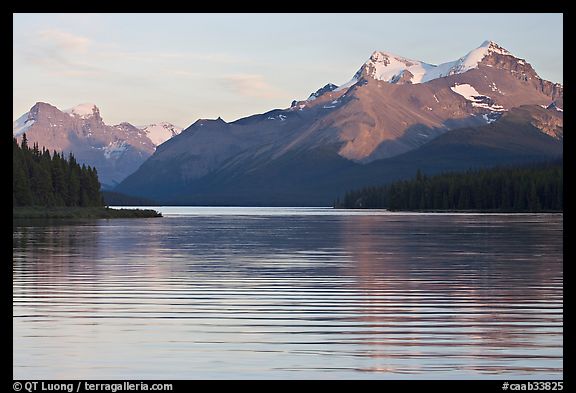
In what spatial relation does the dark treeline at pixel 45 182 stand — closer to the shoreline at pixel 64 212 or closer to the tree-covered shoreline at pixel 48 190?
the tree-covered shoreline at pixel 48 190

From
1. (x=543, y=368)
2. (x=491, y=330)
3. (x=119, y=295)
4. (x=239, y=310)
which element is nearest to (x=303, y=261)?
(x=119, y=295)

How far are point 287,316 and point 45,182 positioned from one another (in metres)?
154

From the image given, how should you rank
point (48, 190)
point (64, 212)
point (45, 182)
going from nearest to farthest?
1. point (64, 212)
2. point (45, 182)
3. point (48, 190)

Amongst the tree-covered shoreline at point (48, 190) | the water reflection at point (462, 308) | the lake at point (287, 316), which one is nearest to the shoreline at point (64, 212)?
the tree-covered shoreline at point (48, 190)

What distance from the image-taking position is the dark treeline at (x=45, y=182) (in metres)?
175

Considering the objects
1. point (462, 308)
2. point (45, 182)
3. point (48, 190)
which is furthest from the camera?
point (48, 190)

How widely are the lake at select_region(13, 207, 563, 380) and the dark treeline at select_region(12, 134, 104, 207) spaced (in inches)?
4331

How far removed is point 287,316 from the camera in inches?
1416

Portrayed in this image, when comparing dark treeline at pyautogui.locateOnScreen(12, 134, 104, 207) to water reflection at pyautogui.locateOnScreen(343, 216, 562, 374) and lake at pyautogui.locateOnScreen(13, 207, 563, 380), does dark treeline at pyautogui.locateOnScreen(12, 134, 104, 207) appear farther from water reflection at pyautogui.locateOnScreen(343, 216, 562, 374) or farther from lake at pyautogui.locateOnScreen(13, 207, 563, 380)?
water reflection at pyautogui.locateOnScreen(343, 216, 562, 374)

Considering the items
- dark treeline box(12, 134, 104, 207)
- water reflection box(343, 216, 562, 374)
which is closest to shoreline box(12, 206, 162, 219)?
dark treeline box(12, 134, 104, 207)

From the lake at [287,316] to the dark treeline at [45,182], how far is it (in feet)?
361

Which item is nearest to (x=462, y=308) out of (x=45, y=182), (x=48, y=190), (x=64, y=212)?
(x=64, y=212)

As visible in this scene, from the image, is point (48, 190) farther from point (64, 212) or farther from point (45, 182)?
point (64, 212)
